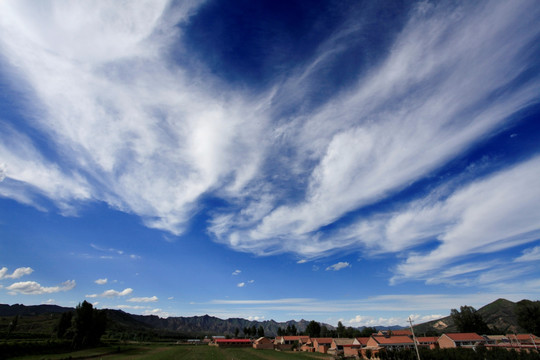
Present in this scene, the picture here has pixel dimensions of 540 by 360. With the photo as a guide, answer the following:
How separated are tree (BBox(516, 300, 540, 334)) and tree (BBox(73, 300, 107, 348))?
538 feet

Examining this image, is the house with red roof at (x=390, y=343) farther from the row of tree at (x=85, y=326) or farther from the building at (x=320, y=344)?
the row of tree at (x=85, y=326)

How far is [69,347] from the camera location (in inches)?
3418

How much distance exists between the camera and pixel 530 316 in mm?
105750

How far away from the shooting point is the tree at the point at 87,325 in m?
92.4

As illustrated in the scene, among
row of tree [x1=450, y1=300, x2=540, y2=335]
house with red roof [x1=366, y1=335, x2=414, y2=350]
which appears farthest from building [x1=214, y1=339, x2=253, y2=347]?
row of tree [x1=450, y1=300, x2=540, y2=335]

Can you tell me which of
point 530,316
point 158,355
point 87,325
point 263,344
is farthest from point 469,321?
point 87,325

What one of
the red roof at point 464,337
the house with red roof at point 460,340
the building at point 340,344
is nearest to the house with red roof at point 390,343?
the building at point 340,344

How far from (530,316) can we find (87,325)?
Answer: 165699 millimetres

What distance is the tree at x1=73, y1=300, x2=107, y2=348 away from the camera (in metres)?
92.4

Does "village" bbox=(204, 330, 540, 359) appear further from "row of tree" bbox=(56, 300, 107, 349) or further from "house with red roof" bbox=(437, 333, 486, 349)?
"row of tree" bbox=(56, 300, 107, 349)

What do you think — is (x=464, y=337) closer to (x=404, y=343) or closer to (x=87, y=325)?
(x=404, y=343)

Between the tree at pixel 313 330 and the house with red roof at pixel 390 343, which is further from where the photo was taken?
the tree at pixel 313 330

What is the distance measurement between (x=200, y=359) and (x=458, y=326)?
4703 inches

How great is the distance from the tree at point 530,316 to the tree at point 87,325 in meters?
164
